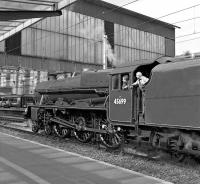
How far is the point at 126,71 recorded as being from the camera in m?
11.7

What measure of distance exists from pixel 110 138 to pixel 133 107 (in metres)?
2.18

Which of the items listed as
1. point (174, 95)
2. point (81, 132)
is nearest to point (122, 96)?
point (174, 95)

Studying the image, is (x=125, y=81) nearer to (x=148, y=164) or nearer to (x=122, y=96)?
(x=122, y=96)

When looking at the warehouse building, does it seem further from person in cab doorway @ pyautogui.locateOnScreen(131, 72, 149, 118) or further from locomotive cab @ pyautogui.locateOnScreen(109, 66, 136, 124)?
person in cab doorway @ pyautogui.locateOnScreen(131, 72, 149, 118)

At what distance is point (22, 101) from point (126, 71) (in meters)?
19.0

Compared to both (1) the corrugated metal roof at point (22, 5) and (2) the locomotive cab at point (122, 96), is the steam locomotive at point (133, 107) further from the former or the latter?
(1) the corrugated metal roof at point (22, 5)

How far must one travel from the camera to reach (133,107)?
11281 mm

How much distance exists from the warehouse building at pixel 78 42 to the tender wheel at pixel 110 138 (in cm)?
3027

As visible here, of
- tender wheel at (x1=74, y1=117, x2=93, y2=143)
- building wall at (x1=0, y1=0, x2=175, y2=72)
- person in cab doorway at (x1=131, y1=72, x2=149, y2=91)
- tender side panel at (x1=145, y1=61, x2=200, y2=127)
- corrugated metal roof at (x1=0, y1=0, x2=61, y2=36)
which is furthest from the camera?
building wall at (x1=0, y1=0, x2=175, y2=72)

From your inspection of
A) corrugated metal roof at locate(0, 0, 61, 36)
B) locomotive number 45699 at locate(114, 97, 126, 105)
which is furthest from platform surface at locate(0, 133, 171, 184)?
corrugated metal roof at locate(0, 0, 61, 36)

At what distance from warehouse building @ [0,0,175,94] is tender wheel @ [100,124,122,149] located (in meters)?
30.3

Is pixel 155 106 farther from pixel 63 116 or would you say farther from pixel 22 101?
pixel 22 101

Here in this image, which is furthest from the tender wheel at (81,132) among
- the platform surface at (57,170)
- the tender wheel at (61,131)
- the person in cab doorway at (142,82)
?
the person in cab doorway at (142,82)

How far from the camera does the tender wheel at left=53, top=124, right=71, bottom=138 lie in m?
15.6
